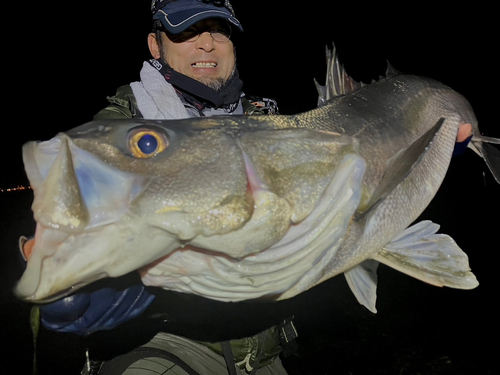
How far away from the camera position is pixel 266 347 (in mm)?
2291

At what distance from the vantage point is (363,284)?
6.17 feet

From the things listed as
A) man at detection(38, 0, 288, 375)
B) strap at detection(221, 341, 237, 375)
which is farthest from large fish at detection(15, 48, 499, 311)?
strap at detection(221, 341, 237, 375)

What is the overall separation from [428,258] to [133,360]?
1.62 meters

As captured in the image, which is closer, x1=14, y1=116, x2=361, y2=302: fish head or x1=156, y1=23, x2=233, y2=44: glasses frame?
x1=14, y1=116, x2=361, y2=302: fish head

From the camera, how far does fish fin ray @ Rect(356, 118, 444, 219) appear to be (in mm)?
1519

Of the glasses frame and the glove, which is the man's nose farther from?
the glove

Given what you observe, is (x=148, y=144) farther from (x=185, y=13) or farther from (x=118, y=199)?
(x=185, y=13)

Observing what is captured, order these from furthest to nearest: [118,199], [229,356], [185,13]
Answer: [185,13], [229,356], [118,199]

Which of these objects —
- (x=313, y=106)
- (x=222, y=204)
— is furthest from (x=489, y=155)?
(x=313, y=106)

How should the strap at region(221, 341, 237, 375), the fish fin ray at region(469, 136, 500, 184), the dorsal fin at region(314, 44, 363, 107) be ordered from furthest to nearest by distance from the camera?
the fish fin ray at region(469, 136, 500, 184) < the dorsal fin at region(314, 44, 363, 107) < the strap at region(221, 341, 237, 375)

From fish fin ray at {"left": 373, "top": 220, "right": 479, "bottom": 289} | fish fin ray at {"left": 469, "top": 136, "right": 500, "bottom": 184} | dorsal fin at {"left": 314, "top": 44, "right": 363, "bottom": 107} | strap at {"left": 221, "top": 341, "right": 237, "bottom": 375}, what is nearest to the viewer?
fish fin ray at {"left": 373, "top": 220, "right": 479, "bottom": 289}

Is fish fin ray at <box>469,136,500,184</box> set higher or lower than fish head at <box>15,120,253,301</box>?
lower

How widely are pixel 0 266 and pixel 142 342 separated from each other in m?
5.57

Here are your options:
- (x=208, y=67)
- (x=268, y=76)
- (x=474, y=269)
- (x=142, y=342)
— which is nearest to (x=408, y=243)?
(x=142, y=342)
